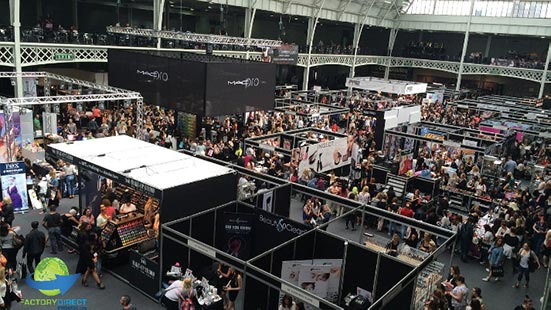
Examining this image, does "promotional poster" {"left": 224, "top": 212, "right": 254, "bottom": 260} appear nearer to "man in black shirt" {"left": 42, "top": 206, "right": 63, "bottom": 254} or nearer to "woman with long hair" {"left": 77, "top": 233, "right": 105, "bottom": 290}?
"woman with long hair" {"left": 77, "top": 233, "right": 105, "bottom": 290}

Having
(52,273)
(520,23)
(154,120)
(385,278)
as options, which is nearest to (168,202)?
(52,273)

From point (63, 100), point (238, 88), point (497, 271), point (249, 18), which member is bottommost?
point (497, 271)

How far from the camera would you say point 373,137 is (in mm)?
22688

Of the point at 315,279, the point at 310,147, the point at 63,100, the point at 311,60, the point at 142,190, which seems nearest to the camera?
the point at 315,279

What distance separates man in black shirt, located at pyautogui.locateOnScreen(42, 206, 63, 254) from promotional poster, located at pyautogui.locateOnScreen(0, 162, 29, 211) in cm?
322

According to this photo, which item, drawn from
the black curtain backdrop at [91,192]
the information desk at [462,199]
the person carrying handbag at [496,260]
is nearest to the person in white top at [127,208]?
the black curtain backdrop at [91,192]

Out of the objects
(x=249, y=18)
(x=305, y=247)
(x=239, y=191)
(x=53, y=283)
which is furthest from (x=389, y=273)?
(x=249, y=18)

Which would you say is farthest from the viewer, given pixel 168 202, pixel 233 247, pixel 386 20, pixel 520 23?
pixel 386 20

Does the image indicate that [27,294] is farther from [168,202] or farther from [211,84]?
[211,84]

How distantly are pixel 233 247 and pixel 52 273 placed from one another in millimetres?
4045

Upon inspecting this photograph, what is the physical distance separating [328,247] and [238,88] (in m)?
10.5

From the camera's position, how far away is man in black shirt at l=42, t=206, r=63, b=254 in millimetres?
10711

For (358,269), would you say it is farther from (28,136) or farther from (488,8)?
(488,8)

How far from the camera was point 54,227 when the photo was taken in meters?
10.8
